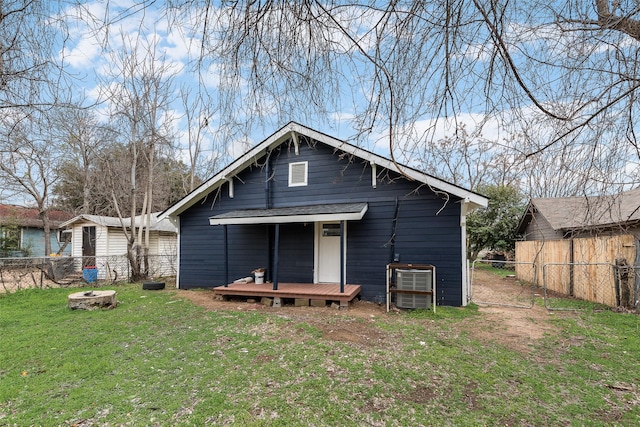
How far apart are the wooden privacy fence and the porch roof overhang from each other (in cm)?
371

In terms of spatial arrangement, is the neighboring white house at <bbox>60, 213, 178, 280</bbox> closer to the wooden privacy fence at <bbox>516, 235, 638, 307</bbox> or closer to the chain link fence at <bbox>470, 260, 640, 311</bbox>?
the chain link fence at <bbox>470, 260, 640, 311</bbox>

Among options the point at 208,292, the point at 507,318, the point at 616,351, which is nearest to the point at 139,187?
the point at 208,292

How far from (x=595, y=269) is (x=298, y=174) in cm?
817

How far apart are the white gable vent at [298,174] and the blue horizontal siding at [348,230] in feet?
0.45

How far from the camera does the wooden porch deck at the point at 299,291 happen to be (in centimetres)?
727

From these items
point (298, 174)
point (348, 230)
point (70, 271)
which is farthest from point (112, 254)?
point (348, 230)

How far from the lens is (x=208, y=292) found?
30.9ft

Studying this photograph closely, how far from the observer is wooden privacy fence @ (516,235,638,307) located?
23.5 feet

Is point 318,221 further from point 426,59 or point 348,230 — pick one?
point 426,59

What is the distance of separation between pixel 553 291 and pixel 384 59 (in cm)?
1178

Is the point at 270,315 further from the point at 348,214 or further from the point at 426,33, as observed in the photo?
the point at 426,33

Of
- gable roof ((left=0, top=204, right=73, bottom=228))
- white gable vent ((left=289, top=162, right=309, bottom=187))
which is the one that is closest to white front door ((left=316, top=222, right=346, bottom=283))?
white gable vent ((left=289, top=162, right=309, bottom=187))

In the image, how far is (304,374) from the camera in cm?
380

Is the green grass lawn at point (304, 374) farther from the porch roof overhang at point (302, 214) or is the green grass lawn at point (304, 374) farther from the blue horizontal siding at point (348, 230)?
the porch roof overhang at point (302, 214)
